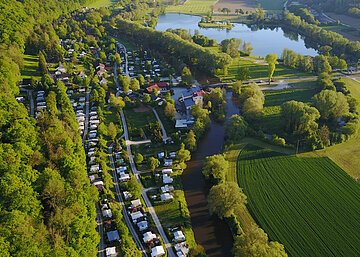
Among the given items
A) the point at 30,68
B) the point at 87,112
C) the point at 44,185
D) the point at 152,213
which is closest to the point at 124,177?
the point at 152,213

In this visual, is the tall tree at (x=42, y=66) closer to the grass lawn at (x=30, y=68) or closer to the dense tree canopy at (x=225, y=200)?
the grass lawn at (x=30, y=68)

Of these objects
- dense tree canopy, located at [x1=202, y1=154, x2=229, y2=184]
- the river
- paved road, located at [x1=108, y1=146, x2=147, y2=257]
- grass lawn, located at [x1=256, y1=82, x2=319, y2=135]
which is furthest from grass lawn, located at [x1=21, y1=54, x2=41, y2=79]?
grass lawn, located at [x1=256, y1=82, x2=319, y2=135]

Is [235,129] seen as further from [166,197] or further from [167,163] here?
[166,197]

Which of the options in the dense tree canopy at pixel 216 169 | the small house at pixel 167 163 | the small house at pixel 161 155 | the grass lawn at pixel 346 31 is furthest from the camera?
the grass lawn at pixel 346 31

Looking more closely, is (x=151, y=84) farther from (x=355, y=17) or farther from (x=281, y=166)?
(x=355, y=17)

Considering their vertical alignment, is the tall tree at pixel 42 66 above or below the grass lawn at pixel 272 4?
below

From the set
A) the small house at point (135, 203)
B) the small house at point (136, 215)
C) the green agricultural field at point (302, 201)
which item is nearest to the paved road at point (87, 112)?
the small house at point (135, 203)
